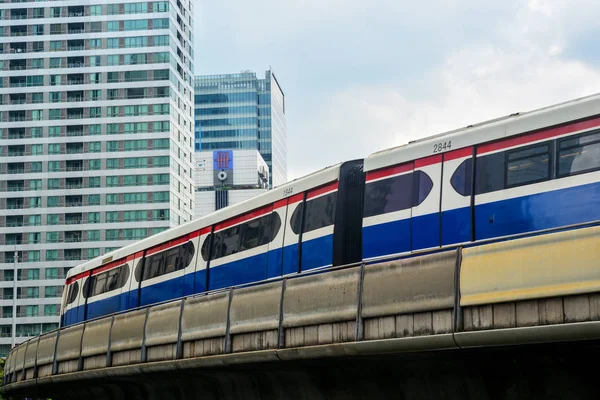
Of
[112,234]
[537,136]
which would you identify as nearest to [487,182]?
[537,136]

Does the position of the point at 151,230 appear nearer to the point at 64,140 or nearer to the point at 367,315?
the point at 64,140

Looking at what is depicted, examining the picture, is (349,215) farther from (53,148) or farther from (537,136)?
(53,148)

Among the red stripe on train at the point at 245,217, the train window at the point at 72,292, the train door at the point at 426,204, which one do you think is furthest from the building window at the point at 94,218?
the train door at the point at 426,204

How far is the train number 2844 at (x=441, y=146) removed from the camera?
18922mm

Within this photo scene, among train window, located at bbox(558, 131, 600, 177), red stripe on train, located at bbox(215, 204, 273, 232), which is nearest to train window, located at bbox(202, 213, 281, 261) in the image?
red stripe on train, located at bbox(215, 204, 273, 232)

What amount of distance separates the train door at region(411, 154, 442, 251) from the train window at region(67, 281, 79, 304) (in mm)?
21955

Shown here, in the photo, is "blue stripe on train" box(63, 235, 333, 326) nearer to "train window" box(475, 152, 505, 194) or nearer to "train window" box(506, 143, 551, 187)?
"train window" box(475, 152, 505, 194)

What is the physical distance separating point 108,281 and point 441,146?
721 inches

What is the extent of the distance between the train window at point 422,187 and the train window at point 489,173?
4.02 ft

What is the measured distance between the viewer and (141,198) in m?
109

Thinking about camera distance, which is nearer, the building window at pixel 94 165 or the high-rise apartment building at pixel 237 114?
the building window at pixel 94 165

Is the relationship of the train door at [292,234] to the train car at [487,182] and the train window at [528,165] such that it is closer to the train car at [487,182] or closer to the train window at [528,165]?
the train car at [487,182]

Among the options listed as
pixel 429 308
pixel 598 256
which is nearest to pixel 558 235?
pixel 598 256

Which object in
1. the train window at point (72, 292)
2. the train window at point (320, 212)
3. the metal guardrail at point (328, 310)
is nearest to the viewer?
the metal guardrail at point (328, 310)
